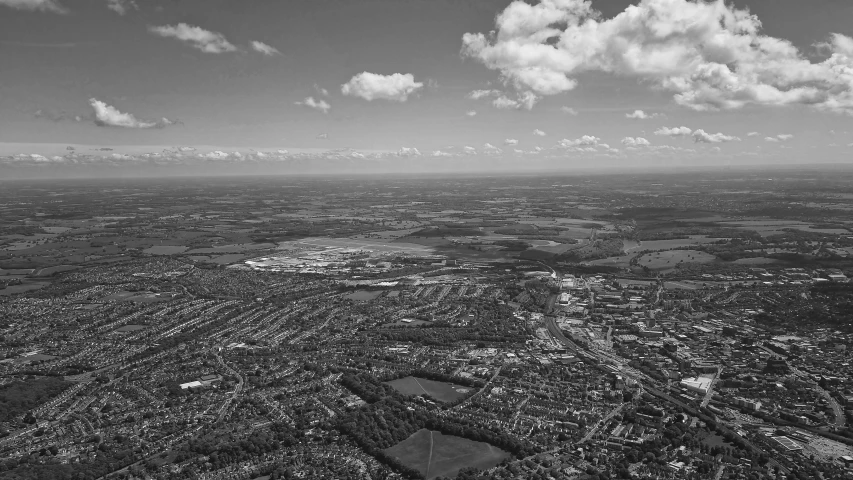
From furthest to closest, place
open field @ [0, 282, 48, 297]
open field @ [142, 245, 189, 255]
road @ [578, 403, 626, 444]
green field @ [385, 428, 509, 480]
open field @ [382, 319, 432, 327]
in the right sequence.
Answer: open field @ [142, 245, 189, 255] → open field @ [0, 282, 48, 297] → open field @ [382, 319, 432, 327] → road @ [578, 403, 626, 444] → green field @ [385, 428, 509, 480]

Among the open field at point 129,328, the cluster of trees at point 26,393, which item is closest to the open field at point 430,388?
the cluster of trees at point 26,393

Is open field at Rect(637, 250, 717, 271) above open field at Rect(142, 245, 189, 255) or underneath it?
above

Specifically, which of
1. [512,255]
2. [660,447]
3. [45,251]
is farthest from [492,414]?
[45,251]

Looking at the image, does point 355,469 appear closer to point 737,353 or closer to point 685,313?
point 737,353

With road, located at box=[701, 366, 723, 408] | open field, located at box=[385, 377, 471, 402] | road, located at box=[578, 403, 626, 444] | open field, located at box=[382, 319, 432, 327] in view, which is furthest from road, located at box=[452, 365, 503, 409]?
road, located at box=[701, 366, 723, 408]

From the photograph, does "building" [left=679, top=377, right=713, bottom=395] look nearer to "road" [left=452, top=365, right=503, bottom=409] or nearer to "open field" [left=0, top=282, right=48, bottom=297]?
"road" [left=452, top=365, right=503, bottom=409]

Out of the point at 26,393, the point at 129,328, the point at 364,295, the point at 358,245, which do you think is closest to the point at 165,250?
the point at 358,245
